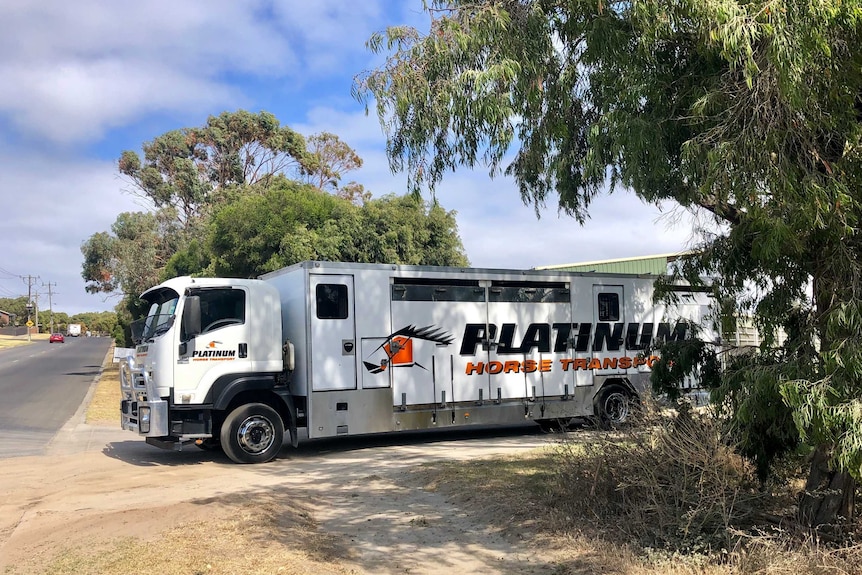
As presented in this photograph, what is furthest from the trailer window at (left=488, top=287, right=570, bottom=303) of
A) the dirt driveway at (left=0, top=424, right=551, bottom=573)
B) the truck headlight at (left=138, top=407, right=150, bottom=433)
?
the truck headlight at (left=138, top=407, right=150, bottom=433)

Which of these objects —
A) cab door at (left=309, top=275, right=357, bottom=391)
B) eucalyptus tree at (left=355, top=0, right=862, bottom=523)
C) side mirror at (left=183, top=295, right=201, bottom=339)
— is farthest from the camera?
cab door at (left=309, top=275, right=357, bottom=391)

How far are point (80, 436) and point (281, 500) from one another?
346 inches

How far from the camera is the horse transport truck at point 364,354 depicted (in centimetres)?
1077

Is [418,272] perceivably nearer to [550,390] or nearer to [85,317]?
[550,390]

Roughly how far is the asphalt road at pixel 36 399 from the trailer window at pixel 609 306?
A: 35.5 feet

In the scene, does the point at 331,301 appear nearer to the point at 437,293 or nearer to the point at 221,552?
the point at 437,293

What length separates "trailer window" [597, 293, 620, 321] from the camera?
46.1ft

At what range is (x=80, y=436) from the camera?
14719 mm

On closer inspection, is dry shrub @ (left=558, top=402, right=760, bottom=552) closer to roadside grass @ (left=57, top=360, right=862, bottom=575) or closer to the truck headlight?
roadside grass @ (left=57, top=360, right=862, bottom=575)

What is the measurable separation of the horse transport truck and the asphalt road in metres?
4.01

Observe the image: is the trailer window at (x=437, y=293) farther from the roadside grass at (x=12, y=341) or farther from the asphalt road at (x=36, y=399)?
the roadside grass at (x=12, y=341)

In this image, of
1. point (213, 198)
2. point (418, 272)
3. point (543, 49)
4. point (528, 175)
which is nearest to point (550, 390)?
point (418, 272)

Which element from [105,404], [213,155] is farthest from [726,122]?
[213,155]

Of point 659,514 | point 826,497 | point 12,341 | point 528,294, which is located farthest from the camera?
point 12,341
